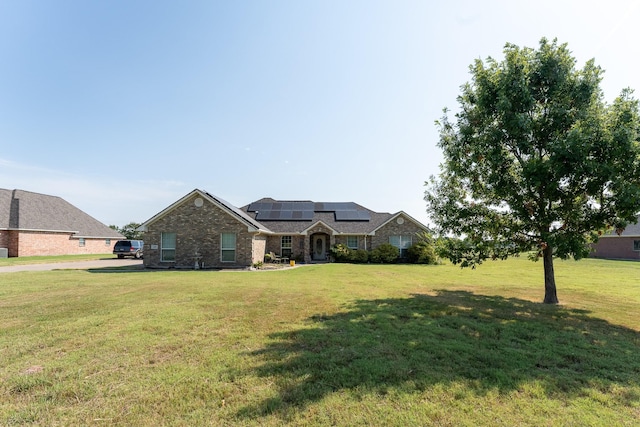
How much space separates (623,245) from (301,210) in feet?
A: 128

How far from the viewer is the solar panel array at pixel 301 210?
103 feet

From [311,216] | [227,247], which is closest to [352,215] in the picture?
[311,216]

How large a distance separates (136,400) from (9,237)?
3764 centimetres

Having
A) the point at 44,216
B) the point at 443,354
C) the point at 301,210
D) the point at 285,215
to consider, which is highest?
the point at 301,210

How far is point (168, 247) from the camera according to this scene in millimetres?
21797

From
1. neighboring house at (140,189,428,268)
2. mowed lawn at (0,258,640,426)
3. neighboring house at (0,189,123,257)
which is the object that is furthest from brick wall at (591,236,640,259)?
neighboring house at (0,189,123,257)

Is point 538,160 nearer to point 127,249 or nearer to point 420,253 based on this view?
point 420,253

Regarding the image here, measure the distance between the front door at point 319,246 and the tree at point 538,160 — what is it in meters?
19.1

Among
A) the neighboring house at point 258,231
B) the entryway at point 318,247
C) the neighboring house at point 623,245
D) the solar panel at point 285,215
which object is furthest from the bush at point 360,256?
the neighboring house at point 623,245

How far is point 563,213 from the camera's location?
9.33 m

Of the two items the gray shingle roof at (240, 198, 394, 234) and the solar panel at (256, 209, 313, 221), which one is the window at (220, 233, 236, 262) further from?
the solar panel at (256, 209, 313, 221)

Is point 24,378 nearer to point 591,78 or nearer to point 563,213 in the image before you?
point 563,213

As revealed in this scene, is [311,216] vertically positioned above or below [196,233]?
above

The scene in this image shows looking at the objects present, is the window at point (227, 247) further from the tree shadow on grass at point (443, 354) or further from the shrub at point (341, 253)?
the tree shadow on grass at point (443, 354)
